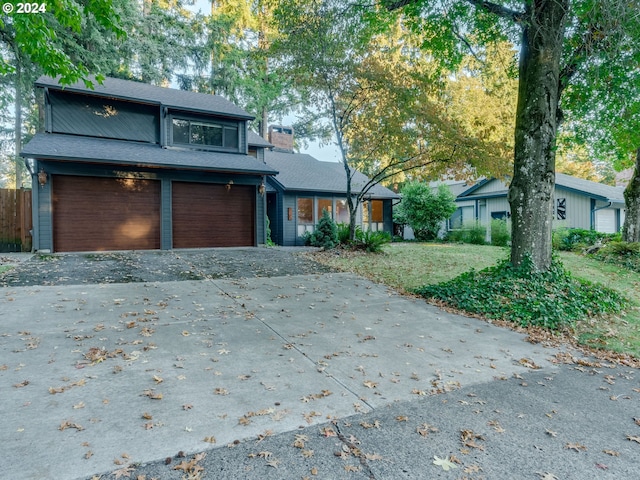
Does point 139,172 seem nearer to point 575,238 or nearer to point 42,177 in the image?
point 42,177

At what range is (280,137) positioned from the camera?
2105cm

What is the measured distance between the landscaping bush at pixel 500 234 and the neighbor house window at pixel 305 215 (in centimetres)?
887

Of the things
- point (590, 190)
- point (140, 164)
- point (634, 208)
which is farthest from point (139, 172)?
point (590, 190)

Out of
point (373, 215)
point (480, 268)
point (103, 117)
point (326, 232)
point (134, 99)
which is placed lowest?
point (480, 268)

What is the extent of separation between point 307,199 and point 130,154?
7.57 m

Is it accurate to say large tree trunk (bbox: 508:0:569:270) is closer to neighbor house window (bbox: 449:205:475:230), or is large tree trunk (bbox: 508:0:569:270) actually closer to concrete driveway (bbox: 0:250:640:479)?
concrete driveway (bbox: 0:250:640:479)

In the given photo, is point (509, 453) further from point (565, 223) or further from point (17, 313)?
point (565, 223)

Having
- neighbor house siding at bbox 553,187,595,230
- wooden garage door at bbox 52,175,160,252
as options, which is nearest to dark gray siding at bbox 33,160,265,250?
wooden garage door at bbox 52,175,160,252

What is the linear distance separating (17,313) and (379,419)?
4.91 meters

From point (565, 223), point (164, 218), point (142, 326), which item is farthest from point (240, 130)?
point (565, 223)

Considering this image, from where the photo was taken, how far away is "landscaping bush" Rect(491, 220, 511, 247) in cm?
1731

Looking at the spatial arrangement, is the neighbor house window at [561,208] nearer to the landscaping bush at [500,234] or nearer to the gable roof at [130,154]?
the landscaping bush at [500,234]

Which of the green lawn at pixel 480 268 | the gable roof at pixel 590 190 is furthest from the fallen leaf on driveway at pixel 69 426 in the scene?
the gable roof at pixel 590 190

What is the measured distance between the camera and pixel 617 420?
2826 mm
